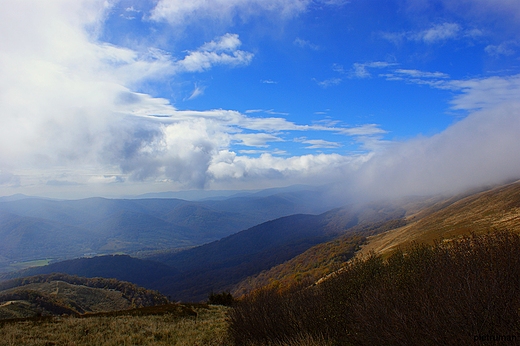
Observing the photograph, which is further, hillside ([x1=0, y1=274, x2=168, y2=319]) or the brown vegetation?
hillside ([x1=0, y1=274, x2=168, y2=319])

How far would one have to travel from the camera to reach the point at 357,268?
63.9 feet

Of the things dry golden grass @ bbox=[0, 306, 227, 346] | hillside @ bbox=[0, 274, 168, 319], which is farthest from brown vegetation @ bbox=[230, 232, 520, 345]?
hillside @ bbox=[0, 274, 168, 319]

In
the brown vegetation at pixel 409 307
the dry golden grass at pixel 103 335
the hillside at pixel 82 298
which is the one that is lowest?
the hillside at pixel 82 298

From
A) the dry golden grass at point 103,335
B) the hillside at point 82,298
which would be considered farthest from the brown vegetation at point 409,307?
the hillside at point 82,298

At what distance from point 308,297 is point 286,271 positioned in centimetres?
16421

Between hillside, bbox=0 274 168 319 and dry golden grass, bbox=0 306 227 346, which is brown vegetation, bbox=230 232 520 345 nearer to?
dry golden grass, bbox=0 306 227 346

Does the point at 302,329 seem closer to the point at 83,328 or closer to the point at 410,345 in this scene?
the point at 410,345

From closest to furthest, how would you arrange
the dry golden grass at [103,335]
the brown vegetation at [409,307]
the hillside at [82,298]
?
1. the brown vegetation at [409,307]
2. the dry golden grass at [103,335]
3. the hillside at [82,298]

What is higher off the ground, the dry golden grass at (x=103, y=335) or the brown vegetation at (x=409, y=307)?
the brown vegetation at (x=409, y=307)

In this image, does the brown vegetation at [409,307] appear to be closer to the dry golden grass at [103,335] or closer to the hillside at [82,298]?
the dry golden grass at [103,335]

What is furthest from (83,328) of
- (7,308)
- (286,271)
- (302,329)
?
(286,271)

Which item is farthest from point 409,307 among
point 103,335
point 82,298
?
point 82,298

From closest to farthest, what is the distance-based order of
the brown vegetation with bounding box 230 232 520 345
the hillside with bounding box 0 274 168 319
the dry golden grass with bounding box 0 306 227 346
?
the brown vegetation with bounding box 230 232 520 345, the dry golden grass with bounding box 0 306 227 346, the hillside with bounding box 0 274 168 319

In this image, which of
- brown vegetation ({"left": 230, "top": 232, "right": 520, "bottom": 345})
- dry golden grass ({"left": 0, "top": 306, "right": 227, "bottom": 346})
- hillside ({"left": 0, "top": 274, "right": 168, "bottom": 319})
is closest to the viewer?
brown vegetation ({"left": 230, "top": 232, "right": 520, "bottom": 345})
